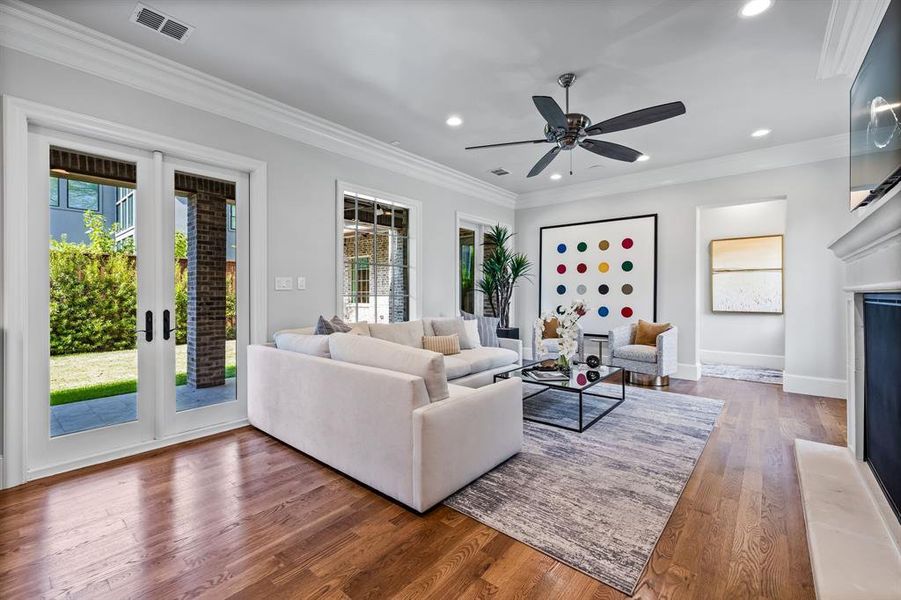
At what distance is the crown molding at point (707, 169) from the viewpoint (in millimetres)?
4508

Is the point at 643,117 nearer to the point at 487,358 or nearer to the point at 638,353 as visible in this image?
the point at 487,358

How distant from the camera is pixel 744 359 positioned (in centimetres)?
649

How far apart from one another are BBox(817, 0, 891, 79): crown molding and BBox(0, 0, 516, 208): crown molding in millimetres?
3812

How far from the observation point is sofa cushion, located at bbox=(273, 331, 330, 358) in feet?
9.75

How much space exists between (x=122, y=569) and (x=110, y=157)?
2727 mm

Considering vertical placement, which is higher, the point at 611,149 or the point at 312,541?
the point at 611,149

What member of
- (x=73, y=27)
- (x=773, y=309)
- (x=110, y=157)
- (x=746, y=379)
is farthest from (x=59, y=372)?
(x=773, y=309)

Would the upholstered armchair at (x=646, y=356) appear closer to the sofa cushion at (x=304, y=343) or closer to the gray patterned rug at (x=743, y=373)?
the gray patterned rug at (x=743, y=373)

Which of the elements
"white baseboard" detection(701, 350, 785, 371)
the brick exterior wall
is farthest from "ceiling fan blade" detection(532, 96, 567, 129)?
"white baseboard" detection(701, 350, 785, 371)

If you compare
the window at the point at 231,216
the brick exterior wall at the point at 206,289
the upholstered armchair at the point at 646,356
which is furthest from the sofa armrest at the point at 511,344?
the window at the point at 231,216

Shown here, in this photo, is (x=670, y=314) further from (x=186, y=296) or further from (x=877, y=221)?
(x=186, y=296)

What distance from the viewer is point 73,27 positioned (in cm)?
257

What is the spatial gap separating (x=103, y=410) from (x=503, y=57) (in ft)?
12.7

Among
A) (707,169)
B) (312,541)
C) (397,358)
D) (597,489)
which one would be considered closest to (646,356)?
(707,169)
